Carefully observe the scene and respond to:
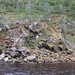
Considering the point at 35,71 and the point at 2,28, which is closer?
the point at 35,71

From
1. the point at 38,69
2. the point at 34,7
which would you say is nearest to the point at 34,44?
the point at 38,69

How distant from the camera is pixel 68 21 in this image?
6975 centimetres

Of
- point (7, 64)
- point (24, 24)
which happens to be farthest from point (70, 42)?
point (7, 64)

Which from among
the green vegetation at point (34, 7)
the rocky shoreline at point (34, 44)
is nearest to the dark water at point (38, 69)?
the rocky shoreline at point (34, 44)

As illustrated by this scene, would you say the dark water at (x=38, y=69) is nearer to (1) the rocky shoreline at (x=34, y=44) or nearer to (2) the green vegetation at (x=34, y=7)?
(1) the rocky shoreline at (x=34, y=44)

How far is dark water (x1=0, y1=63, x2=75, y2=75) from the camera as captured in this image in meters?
39.4

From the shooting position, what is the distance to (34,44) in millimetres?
54062

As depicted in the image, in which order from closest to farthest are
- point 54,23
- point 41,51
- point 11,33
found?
1. point 41,51
2. point 11,33
3. point 54,23

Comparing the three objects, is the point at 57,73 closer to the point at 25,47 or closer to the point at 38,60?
the point at 38,60

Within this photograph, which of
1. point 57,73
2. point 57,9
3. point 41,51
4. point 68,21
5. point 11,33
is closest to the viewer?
point 57,73

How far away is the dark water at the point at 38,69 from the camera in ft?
129

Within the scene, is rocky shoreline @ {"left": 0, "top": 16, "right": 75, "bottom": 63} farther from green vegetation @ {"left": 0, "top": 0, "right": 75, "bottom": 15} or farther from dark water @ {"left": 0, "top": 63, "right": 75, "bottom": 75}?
green vegetation @ {"left": 0, "top": 0, "right": 75, "bottom": 15}

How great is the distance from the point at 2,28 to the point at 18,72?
18.1 meters

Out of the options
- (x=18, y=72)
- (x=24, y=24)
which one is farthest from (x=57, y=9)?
(x=18, y=72)
